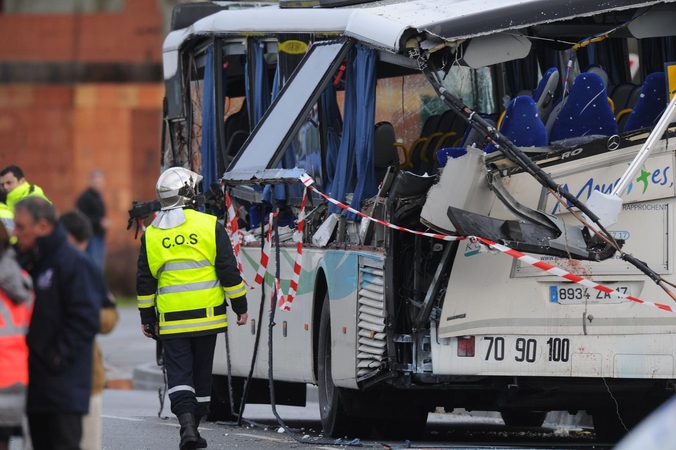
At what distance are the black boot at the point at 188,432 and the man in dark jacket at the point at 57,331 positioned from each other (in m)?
2.83

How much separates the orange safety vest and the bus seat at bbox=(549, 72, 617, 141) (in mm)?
4295

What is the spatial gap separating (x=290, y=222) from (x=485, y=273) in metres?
2.41

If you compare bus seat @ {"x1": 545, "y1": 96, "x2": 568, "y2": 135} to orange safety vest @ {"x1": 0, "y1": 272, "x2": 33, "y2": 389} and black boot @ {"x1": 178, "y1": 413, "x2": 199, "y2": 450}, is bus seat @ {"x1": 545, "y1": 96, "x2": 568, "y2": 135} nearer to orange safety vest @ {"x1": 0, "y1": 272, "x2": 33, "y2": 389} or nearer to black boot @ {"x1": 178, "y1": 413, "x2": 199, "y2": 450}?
black boot @ {"x1": 178, "y1": 413, "x2": 199, "y2": 450}

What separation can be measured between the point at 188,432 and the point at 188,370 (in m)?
0.38

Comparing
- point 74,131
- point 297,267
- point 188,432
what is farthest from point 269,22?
point 74,131

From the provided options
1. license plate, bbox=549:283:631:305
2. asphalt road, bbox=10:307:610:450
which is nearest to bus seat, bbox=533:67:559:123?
license plate, bbox=549:283:631:305

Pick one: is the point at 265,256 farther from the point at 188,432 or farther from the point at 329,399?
the point at 188,432

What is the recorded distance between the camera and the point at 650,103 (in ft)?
33.1

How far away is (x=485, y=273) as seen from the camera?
9.55 m

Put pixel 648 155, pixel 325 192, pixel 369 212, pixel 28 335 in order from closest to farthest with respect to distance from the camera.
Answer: pixel 28 335, pixel 648 155, pixel 369 212, pixel 325 192

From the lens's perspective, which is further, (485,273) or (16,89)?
(16,89)

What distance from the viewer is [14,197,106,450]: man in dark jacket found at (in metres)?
6.91

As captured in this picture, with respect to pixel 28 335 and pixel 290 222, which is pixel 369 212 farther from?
pixel 28 335

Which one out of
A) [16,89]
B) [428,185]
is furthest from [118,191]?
[428,185]
